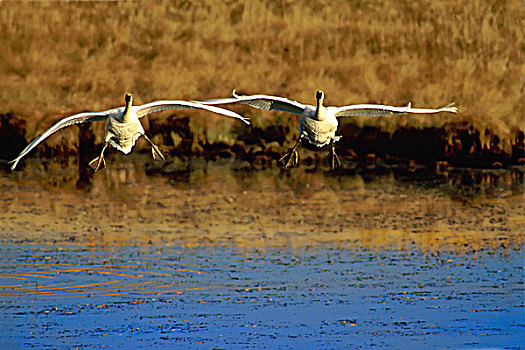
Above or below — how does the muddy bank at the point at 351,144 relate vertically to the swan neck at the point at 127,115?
below

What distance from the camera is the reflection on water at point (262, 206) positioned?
114 ft

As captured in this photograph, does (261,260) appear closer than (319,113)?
No

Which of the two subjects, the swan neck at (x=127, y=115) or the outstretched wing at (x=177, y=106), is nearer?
the outstretched wing at (x=177, y=106)

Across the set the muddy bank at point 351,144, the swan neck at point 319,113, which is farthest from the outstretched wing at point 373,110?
the muddy bank at point 351,144

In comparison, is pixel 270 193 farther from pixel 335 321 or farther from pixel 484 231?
pixel 335 321

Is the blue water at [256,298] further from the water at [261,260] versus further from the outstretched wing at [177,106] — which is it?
the outstretched wing at [177,106]

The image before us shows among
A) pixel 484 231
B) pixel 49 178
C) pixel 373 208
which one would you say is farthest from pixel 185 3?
pixel 484 231

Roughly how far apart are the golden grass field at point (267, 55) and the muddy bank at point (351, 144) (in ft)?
1.11

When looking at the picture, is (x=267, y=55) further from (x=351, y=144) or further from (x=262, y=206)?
(x=262, y=206)

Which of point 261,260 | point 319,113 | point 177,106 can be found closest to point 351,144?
point 261,260

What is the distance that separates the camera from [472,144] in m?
42.9

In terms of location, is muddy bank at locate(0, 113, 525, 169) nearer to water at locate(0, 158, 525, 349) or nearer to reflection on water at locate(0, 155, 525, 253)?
reflection on water at locate(0, 155, 525, 253)

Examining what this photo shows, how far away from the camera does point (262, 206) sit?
3850 cm

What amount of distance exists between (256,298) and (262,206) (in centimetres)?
972
